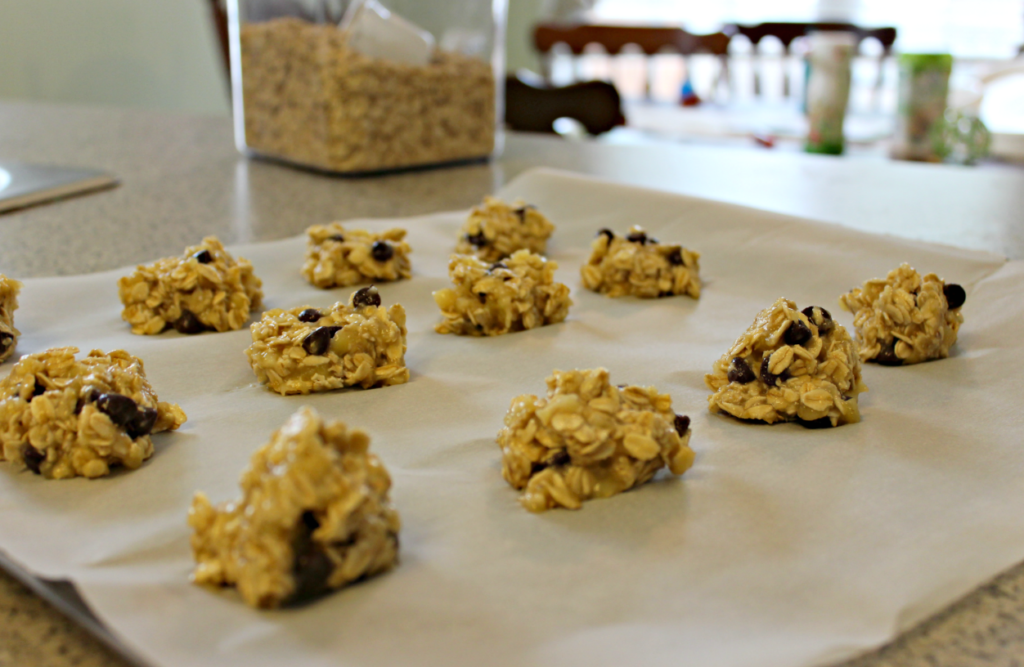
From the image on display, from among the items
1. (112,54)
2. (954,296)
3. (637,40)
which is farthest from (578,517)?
(112,54)

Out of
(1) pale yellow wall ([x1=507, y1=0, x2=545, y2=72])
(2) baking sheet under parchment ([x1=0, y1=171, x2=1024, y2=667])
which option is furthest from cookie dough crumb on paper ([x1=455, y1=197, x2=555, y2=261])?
(1) pale yellow wall ([x1=507, y1=0, x2=545, y2=72])

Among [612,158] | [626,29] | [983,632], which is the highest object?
[626,29]

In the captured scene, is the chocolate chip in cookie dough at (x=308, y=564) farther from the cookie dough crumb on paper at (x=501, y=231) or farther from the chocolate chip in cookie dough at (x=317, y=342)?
the cookie dough crumb on paper at (x=501, y=231)

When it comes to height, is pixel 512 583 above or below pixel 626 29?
below

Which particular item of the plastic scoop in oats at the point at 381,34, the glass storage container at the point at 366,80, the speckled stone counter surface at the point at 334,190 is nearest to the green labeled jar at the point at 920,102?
the speckled stone counter surface at the point at 334,190

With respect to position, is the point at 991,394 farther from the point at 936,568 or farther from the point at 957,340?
the point at 936,568

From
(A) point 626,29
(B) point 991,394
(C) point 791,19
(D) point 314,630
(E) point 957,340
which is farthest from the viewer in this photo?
(C) point 791,19

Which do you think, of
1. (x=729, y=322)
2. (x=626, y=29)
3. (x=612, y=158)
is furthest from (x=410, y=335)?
(x=626, y=29)
